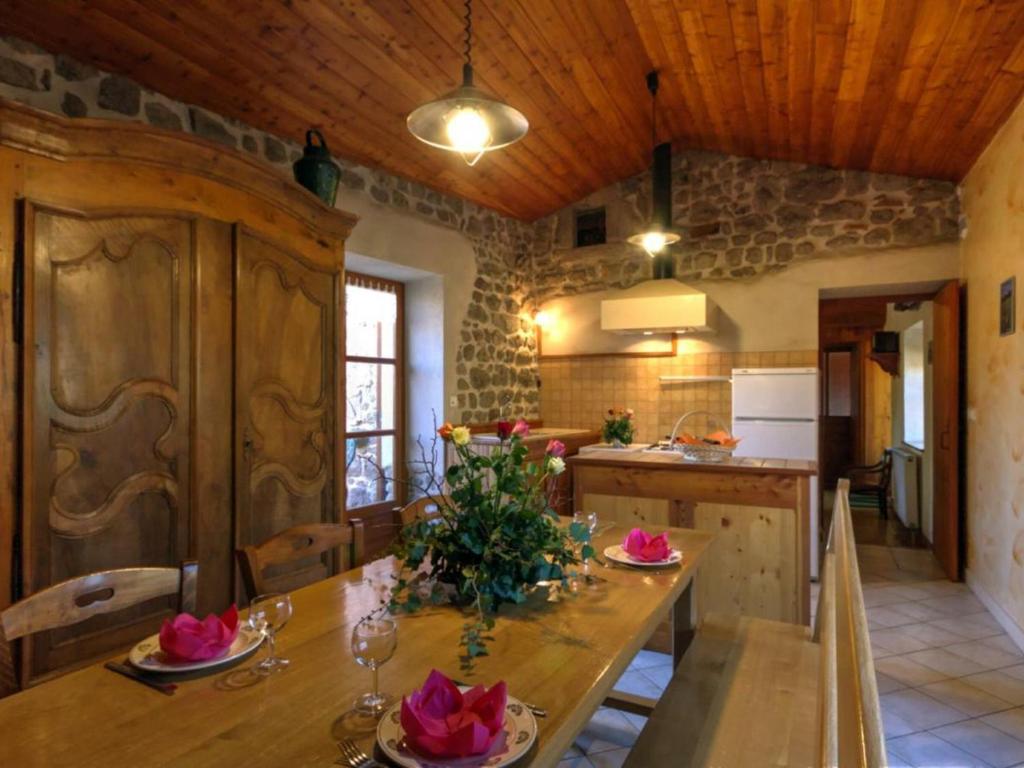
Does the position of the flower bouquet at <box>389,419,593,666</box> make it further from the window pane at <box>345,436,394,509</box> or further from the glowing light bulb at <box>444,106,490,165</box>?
the window pane at <box>345,436,394,509</box>

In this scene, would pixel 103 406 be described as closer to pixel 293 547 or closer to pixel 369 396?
pixel 293 547

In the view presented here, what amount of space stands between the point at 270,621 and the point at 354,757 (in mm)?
444

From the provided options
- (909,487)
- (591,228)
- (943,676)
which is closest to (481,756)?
(943,676)

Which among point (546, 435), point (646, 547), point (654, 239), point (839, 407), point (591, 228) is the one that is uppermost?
point (591, 228)

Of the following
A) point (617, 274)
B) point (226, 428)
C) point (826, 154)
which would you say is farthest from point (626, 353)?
point (226, 428)

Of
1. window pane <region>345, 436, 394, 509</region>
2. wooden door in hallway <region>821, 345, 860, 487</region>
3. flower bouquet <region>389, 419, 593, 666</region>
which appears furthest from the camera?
wooden door in hallway <region>821, 345, 860, 487</region>

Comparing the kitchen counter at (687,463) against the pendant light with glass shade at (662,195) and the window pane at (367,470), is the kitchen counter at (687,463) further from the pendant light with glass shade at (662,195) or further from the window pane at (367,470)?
the pendant light with glass shade at (662,195)

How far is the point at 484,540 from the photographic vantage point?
58.7 inches

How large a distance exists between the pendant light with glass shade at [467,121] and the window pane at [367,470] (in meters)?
2.53

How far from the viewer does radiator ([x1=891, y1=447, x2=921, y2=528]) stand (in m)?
5.59

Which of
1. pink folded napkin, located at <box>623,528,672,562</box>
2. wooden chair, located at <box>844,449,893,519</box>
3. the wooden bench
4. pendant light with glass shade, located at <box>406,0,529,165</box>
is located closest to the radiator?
wooden chair, located at <box>844,449,893,519</box>

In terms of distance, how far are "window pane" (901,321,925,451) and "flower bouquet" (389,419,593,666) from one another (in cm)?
570

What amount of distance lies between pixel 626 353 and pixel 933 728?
3.61 m

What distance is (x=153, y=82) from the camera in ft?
8.98
